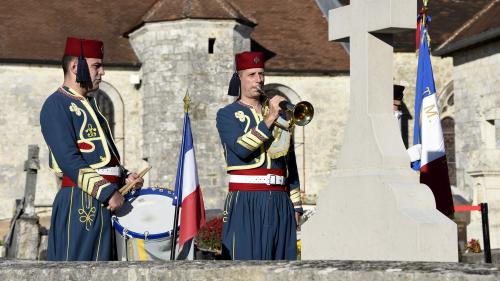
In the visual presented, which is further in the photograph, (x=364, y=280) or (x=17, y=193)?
(x=17, y=193)

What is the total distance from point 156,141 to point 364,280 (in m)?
25.5

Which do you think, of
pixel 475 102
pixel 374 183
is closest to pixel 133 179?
pixel 374 183

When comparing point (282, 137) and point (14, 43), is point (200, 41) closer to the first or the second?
point (14, 43)

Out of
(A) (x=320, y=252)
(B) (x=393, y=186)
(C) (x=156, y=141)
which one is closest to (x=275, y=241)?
(A) (x=320, y=252)

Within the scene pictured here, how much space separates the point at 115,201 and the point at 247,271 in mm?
2285

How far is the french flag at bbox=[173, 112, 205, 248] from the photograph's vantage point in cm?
977

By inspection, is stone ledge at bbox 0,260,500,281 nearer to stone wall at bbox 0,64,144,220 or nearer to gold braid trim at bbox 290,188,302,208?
gold braid trim at bbox 290,188,302,208

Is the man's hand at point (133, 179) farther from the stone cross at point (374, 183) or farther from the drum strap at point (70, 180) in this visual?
the stone cross at point (374, 183)

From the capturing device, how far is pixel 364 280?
4.98 meters

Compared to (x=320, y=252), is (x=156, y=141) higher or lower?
higher

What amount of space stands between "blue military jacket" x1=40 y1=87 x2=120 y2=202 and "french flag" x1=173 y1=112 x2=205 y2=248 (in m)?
1.74

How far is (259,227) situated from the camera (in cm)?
805

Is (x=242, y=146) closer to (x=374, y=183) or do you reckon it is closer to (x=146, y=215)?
(x=146, y=215)

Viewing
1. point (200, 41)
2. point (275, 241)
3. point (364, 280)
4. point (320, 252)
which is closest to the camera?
point (364, 280)
